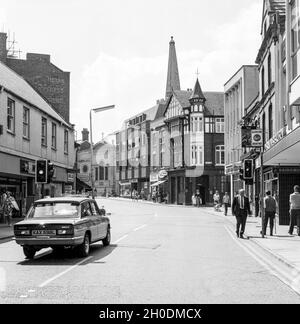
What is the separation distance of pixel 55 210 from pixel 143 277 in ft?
14.8

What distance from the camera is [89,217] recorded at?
48.2ft

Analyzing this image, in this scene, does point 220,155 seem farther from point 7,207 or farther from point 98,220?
point 98,220

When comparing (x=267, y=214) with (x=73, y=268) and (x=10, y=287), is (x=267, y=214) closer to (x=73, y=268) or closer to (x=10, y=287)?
(x=73, y=268)

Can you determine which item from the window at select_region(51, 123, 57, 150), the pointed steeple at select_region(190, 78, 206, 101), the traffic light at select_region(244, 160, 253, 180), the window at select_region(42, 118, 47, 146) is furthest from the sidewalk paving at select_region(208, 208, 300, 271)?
the pointed steeple at select_region(190, 78, 206, 101)

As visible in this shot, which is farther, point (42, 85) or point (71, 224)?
point (42, 85)

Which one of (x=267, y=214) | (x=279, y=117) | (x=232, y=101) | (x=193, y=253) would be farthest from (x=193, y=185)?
(x=193, y=253)

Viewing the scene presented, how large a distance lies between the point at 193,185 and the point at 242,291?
5763 centimetres

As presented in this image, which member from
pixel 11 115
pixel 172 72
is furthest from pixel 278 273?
pixel 172 72

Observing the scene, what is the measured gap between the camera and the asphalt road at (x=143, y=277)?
27.9 ft

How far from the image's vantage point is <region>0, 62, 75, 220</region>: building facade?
27.7 meters

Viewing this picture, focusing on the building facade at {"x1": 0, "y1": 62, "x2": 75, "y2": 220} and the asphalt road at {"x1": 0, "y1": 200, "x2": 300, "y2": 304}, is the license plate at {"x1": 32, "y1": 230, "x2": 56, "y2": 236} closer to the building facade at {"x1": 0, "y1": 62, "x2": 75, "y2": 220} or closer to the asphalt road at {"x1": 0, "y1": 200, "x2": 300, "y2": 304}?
the asphalt road at {"x1": 0, "y1": 200, "x2": 300, "y2": 304}

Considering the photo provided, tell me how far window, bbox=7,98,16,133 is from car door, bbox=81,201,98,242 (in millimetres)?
14725

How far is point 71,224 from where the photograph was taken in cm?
1308

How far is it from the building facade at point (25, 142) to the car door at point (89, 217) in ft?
41.7
